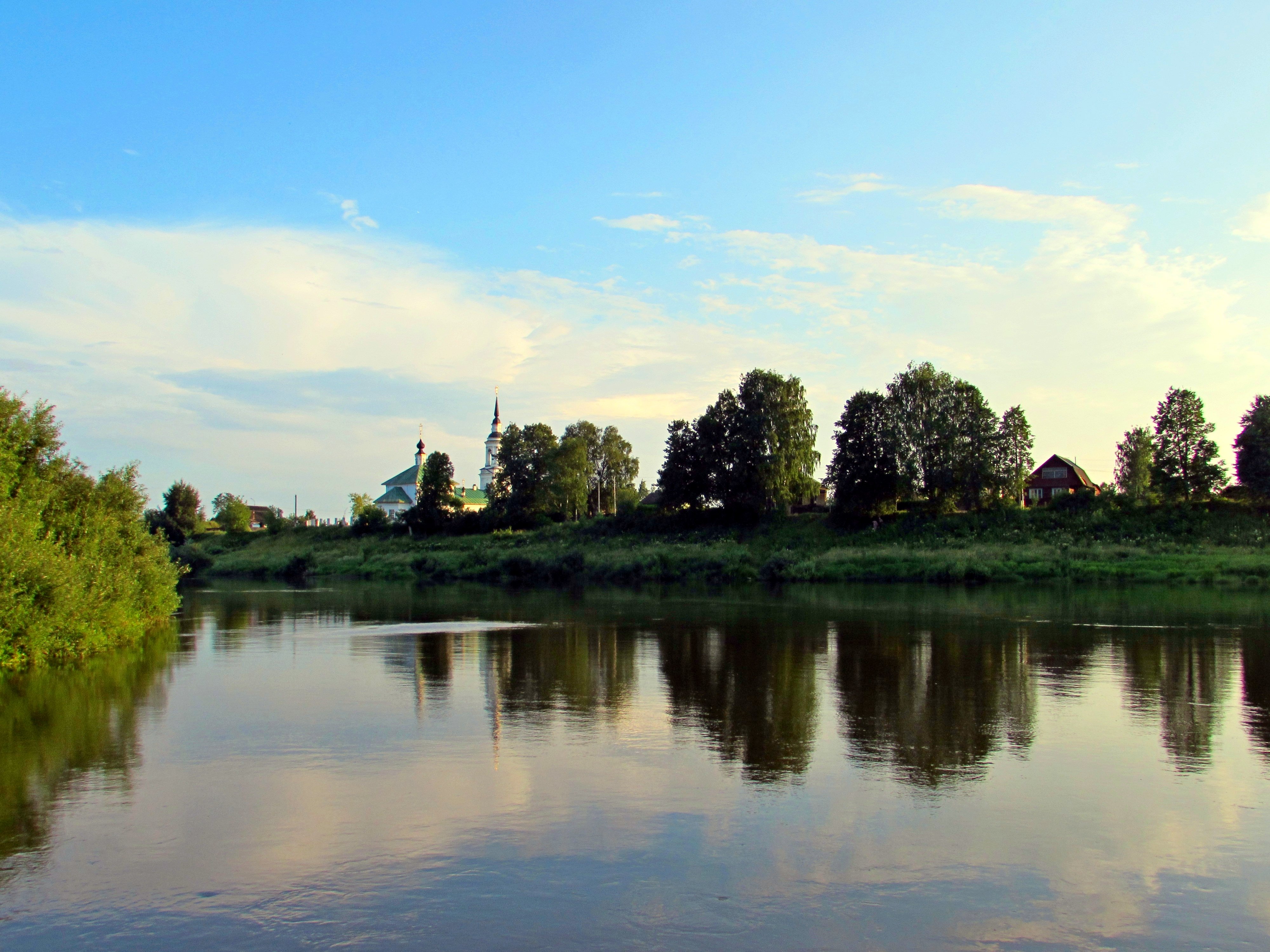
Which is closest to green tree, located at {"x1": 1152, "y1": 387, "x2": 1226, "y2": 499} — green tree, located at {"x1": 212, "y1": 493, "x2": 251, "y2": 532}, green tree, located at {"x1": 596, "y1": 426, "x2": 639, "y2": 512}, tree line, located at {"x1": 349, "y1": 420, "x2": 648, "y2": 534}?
tree line, located at {"x1": 349, "y1": 420, "x2": 648, "y2": 534}

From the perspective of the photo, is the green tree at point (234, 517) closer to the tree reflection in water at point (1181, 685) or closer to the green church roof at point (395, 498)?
the green church roof at point (395, 498)

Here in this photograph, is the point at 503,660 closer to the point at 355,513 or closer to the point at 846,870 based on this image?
the point at 846,870

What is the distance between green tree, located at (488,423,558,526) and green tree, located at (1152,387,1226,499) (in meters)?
51.5

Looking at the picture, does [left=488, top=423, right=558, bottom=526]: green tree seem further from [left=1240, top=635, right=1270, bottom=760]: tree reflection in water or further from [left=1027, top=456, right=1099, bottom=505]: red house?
[left=1240, top=635, right=1270, bottom=760]: tree reflection in water

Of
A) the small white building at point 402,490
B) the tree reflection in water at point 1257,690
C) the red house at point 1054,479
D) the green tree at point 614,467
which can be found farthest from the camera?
the small white building at point 402,490

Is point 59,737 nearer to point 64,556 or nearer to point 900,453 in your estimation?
point 64,556

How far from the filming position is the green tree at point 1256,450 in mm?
60188

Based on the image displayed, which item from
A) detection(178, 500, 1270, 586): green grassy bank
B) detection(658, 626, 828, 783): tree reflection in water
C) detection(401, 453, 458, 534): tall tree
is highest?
detection(401, 453, 458, 534): tall tree

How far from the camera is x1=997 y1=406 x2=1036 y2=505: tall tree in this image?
6838 centimetres

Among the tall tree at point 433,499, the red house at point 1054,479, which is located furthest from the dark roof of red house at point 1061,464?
the tall tree at point 433,499

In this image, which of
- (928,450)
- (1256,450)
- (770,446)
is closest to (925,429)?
(928,450)

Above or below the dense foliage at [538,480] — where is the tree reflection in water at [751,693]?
below

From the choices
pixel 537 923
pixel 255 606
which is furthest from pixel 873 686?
pixel 255 606

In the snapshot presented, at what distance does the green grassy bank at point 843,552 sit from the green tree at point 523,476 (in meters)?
5.37
